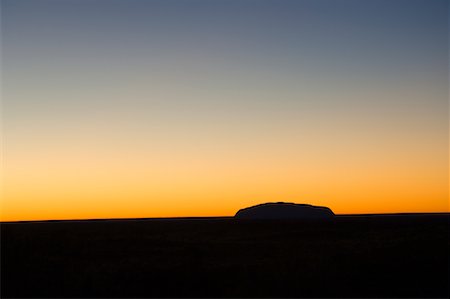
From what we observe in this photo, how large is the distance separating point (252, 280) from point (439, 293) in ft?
31.2

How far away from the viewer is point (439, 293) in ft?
90.7

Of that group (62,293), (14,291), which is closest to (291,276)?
(62,293)

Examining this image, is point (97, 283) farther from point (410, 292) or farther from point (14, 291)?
point (410, 292)

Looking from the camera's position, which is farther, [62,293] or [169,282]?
[169,282]

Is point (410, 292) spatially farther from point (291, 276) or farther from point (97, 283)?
point (97, 283)

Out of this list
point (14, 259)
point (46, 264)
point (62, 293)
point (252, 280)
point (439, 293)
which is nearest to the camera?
point (439, 293)

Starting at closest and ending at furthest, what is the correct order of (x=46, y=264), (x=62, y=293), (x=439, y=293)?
(x=439, y=293)
(x=62, y=293)
(x=46, y=264)

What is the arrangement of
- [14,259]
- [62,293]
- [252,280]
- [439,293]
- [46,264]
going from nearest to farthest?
[439,293]
[62,293]
[252,280]
[46,264]
[14,259]

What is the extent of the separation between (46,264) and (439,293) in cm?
2634

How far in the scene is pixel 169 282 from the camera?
32.9 meters


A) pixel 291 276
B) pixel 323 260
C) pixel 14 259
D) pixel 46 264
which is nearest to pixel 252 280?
pixel 291 276

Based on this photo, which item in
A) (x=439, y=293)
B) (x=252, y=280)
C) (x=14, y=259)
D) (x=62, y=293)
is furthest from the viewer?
(x=14, y=259)

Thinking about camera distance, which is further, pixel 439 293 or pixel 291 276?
pixel 291 276

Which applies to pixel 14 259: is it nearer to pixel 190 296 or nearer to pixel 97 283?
pixel 97 283
